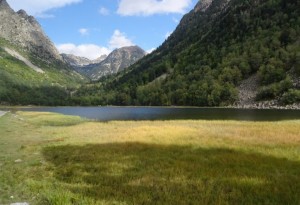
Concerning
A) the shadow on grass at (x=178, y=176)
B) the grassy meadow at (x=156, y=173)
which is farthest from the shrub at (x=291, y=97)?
the shadow on grass at (x=178, y=176)

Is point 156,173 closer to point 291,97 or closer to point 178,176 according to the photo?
point 178,176

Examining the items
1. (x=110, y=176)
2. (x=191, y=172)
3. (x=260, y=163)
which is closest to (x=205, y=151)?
(x=260, y=163)

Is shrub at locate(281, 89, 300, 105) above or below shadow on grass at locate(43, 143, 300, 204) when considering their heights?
above

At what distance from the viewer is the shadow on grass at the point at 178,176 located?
1600 cm

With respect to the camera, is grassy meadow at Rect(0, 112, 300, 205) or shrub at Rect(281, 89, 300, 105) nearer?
grassy meadow at Rect(0, 112, 300, 205)

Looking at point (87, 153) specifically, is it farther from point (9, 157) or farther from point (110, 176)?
point (110, 176)

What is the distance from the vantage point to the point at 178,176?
66.1 ft

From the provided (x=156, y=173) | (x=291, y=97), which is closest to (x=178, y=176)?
(x=156, y=173)

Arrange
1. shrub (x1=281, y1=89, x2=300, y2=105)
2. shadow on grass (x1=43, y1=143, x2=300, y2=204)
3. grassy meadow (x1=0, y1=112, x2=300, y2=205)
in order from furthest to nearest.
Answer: shrub (x1=281, y1=89, x2=300, y2=105), grassy meadow (x1=0, y1=112, x2=300, y2=205), shadow on grass (x1=43, y1=143, x2=300, y2=204)

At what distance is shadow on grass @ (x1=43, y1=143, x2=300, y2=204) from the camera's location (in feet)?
52.5

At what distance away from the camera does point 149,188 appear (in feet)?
58.1

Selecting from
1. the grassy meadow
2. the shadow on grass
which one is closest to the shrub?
the grassy meadow

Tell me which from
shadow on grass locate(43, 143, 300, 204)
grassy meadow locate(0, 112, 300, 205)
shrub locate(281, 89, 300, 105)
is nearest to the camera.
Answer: shadow on grass locate(43, 143, 300, 204)

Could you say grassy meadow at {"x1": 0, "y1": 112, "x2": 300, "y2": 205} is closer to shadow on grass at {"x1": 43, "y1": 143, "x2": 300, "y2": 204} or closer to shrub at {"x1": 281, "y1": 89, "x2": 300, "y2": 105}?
shadow on grass at {"x1": 43, "y1": 143, "x2": 300, "y2": 204}
